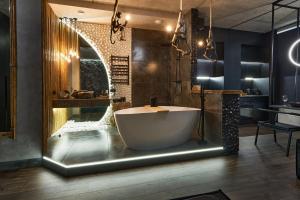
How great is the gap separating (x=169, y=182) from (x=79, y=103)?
2329 mm

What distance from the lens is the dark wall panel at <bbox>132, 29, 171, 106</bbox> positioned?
17.3 feet

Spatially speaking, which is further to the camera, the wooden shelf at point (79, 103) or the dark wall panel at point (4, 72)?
the wooden shelf at point (79, 103)

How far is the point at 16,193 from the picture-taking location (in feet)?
7.30

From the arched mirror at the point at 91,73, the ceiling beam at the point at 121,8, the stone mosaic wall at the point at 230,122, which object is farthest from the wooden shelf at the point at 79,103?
the stone mosaic wall at the point at 230,122

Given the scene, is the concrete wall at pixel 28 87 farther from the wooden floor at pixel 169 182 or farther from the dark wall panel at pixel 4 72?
the wooden floor at pixel 169 182

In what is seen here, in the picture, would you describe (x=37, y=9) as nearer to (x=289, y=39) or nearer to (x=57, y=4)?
(x=57, y=4)

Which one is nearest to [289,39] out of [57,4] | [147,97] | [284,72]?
[284,72]

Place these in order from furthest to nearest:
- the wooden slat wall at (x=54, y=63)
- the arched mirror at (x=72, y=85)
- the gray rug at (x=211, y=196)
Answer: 1. the arched mirror at (x=72, y=85)
2. the wooden slat wall at (x=54, y=63)
3. the gray rug at (x=211, y=196)

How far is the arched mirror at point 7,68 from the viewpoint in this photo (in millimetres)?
2828

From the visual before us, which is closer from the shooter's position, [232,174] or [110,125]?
[232,174]

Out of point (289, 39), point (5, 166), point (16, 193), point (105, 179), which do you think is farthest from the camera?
point (289, 39)

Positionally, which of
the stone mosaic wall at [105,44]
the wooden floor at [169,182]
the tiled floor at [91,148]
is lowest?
the wooden floor at [169,182]

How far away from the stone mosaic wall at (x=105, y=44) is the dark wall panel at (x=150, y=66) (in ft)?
0.50

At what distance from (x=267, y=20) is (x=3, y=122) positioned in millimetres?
5982
